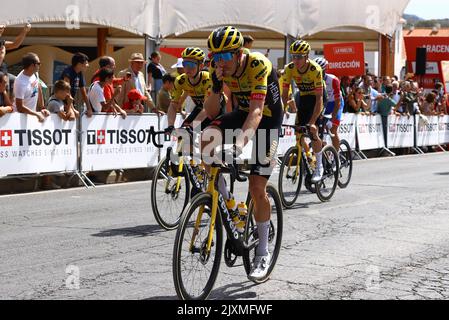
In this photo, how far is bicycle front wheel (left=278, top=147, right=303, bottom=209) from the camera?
11.1 m

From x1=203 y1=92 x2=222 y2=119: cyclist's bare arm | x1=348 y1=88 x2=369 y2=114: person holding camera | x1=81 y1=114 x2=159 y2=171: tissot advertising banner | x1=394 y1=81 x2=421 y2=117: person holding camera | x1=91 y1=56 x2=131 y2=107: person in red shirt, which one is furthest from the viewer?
x1=394 y1=81 x2=421 y2=117: person holding camera

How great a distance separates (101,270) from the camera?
719 centimetres

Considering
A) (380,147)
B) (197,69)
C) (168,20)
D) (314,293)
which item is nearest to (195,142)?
(197,69)

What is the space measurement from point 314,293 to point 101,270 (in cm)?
192

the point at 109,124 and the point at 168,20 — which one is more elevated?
the point at 168,20

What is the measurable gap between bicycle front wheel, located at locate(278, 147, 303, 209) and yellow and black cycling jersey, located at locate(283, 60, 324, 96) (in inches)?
34.0

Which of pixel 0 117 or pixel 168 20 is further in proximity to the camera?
pixel 168 20

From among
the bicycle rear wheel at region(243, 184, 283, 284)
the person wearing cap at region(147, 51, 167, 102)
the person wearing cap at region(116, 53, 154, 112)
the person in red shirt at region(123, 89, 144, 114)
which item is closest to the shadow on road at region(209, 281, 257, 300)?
the bicycle rear wheel at region(243, 184, 283, 284)

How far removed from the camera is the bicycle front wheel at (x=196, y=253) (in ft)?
18.5

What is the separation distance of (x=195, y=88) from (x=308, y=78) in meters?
2.39

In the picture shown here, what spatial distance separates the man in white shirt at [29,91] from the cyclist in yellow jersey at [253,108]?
630 centimetres

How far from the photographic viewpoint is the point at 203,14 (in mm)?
21438

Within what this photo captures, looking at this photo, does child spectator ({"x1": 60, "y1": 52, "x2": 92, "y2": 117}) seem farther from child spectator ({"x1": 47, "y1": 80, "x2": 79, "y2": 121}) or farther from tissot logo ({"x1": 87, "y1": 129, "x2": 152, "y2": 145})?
tissot logo ({"x1": 87, "y1": 129, "x2": 152, "y2": 145})
